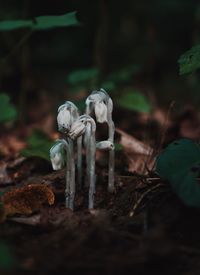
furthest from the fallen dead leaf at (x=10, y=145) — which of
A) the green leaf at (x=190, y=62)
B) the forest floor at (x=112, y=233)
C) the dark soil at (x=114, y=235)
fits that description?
the green leaf at (x=190, y=62)

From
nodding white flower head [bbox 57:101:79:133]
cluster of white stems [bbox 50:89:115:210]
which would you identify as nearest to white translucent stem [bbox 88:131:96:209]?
cluster of white stems [bbox 50:89:115:210]

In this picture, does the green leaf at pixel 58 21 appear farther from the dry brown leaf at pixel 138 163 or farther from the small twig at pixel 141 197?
the small twig at pixel 141 197

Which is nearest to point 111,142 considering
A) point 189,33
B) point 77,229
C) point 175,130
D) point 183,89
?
point 77,229

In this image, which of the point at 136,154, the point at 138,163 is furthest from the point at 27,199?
the point at 136,154

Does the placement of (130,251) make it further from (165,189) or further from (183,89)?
(183,89)

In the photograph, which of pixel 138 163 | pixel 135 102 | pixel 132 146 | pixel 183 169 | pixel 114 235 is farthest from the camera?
pixel 135 102

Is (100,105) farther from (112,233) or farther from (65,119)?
(112,233)
